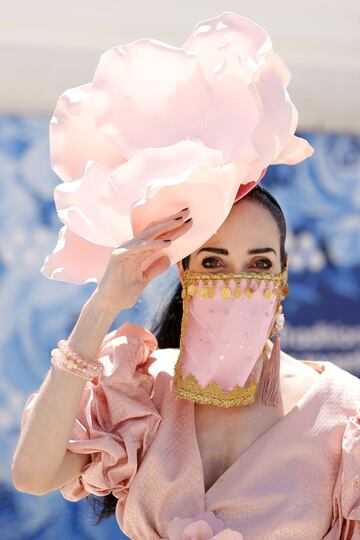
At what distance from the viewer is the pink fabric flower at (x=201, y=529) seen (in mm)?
1901

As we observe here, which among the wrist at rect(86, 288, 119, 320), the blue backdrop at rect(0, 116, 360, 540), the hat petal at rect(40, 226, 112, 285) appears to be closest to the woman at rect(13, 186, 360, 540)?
the wrist at rect(86, 288, 119, 320)

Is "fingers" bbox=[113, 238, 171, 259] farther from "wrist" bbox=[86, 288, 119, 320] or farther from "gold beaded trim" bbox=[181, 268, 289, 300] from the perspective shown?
"gold beaded trim" bbox=[181, 268, 289, 300]

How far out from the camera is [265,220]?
2.09m

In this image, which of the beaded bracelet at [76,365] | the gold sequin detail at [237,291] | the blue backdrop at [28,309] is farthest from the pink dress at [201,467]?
the blue backdrop at [28,309]

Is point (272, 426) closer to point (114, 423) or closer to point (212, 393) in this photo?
point (212, 393)

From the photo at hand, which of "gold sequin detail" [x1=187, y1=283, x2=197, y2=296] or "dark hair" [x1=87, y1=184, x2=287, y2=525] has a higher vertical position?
"gold sequin detail" [x1=187, y1=283, x2=197, y2=296]

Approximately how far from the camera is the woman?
1.92 metres

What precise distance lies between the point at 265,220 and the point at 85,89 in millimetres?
480

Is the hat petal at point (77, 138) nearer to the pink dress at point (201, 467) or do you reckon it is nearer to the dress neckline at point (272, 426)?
the pink dress at point (201, 467)

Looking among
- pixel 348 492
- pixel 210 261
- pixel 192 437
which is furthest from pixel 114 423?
pixel 348 492

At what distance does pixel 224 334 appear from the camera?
2025 mm

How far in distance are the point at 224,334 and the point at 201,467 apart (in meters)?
0.28

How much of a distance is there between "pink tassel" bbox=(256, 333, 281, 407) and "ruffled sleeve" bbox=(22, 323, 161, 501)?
0.79 feet

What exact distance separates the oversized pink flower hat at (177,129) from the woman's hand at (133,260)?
0.02m
